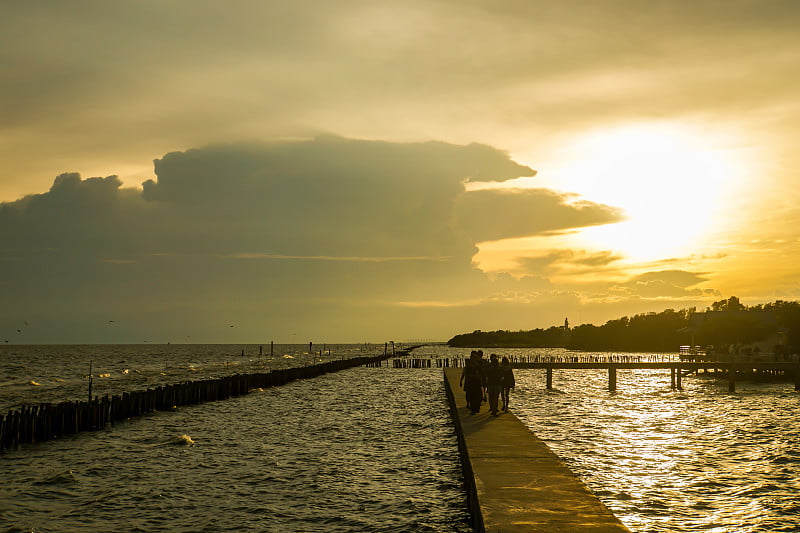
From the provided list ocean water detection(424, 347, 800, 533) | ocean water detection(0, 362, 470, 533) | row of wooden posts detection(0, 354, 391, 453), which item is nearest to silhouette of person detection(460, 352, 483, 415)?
ocean water detection(0, 362, 470, 533)

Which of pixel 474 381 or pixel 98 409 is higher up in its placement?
pixel 474 381

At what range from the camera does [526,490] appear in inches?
538

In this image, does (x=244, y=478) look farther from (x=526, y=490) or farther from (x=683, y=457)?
(x=683, y=457)

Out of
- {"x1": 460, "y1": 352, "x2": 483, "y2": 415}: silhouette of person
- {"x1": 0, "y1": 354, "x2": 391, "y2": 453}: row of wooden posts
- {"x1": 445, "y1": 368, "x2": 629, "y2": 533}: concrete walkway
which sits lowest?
{"x1": 0, "y1": 354, "x2": 391, "y2": 453}: row of wooden posts

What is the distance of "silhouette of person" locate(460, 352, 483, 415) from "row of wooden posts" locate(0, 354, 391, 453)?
1795 centimetres

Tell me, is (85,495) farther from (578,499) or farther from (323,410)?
(323,410)

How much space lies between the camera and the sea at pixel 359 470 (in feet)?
50.8

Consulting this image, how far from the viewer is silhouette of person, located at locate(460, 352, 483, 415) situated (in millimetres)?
24719

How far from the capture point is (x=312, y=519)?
15.5 metres

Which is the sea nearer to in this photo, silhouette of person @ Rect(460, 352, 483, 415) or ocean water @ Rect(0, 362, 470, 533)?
ocean water @ Rect(0, 362, 470, 533)

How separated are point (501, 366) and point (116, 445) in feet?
51.4

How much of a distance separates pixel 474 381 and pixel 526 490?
11.7 m

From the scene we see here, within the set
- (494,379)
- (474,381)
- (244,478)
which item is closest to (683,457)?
(494,379)

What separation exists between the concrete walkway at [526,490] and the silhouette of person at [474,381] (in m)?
3.83
